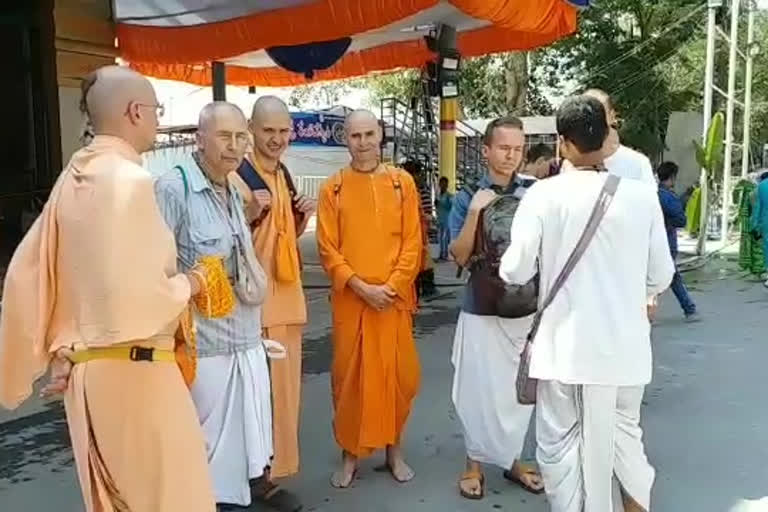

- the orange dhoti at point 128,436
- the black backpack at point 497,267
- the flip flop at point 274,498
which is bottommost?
the flip flop at point 274,498

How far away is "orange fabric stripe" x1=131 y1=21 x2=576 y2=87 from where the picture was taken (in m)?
9.03

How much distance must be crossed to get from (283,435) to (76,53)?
530cm

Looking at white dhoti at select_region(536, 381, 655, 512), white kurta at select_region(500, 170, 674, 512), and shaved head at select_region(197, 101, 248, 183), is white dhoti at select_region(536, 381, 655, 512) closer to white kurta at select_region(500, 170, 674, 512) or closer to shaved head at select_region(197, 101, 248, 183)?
white kurta at select_region(500, 170, 674, 512)

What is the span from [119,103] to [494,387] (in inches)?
77.5

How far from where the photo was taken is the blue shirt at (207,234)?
2.98 metres

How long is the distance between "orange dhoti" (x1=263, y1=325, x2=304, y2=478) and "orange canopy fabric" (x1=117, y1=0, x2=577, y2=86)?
3.61m

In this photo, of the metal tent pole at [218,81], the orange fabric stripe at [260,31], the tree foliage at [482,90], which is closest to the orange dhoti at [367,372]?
the orange fabric stripe at [260,31]

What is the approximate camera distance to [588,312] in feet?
8.77

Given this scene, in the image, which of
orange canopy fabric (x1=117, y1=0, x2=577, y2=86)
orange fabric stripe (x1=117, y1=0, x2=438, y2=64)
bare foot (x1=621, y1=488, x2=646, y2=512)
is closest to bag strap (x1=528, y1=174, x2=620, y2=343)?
bare foot (x1=621, y1=488, x2=646, y2=512)

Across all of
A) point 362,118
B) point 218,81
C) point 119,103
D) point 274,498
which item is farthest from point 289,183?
point 218,81

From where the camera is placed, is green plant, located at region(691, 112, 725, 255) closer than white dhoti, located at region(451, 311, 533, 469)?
No

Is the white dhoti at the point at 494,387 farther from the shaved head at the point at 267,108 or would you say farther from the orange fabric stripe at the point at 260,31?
the orange fabric stripe at the point at 260,31

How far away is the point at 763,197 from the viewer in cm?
905

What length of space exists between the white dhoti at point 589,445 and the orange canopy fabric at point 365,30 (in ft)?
13.5
